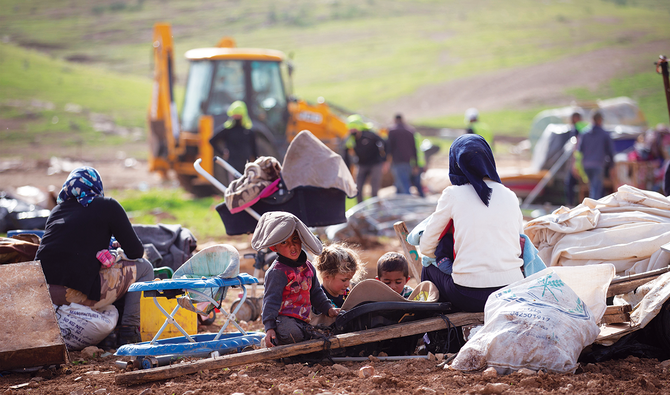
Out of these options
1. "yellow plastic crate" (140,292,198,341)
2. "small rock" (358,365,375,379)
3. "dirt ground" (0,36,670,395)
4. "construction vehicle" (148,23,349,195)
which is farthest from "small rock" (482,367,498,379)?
"construction vehicle" (148,23,349,195)

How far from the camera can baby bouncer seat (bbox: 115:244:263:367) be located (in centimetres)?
379

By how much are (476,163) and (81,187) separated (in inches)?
108

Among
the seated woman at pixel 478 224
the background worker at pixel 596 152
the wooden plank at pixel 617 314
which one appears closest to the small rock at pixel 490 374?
the seated woman at pixel 478 224

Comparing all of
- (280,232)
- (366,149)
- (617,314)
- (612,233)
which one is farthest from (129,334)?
(366,149)

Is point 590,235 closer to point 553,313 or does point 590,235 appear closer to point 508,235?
point 508,235

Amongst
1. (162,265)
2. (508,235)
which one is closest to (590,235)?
(508,235)

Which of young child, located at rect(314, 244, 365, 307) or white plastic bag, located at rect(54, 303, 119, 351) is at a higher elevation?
young child, located at rect(314, 244, 365, 307)

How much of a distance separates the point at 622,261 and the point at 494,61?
51488 millimetres

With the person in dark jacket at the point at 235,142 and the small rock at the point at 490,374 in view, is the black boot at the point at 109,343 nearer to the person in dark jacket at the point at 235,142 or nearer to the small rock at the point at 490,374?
the small rock at the point at 490,374

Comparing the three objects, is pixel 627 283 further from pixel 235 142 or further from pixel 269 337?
pixel 235 142

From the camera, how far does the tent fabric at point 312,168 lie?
213 inches

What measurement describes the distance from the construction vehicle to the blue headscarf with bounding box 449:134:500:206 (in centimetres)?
913

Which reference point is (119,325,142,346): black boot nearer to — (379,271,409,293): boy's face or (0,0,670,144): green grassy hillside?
(379,271,409,293): boy's face

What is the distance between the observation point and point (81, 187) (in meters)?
4.58
